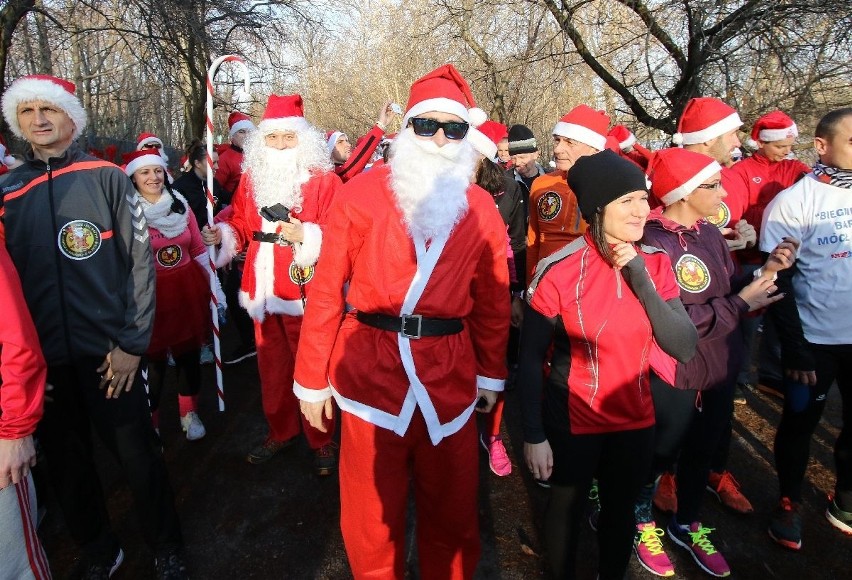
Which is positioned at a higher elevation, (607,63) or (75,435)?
(607,63)

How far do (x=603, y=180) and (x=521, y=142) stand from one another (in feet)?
12.3

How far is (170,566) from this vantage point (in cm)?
270

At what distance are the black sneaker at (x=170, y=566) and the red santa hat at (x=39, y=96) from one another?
2210 millimetres

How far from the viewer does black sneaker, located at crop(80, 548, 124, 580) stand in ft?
8.77

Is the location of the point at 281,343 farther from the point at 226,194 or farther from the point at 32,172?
the point at 226,194

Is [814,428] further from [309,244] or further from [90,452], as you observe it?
[90,452]

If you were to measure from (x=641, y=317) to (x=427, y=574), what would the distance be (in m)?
1.48

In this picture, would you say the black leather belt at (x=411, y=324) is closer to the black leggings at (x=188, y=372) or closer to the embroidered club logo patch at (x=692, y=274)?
the embroidered club logo patch at (x=692, y=274)

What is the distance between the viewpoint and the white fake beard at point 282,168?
12.0 ft

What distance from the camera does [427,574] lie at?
7.73 feet

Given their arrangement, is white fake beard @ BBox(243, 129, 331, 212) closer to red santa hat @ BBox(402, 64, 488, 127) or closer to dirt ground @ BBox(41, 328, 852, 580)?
red santa hat @ BBox(402, 64, 488, 127)

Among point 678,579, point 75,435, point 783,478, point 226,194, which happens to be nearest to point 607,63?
point 226,194

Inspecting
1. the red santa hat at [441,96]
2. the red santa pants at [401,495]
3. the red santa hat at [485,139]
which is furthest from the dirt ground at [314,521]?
the red santa hat at [441,96]

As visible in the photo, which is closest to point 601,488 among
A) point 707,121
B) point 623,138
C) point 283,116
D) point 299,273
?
point 299,273
